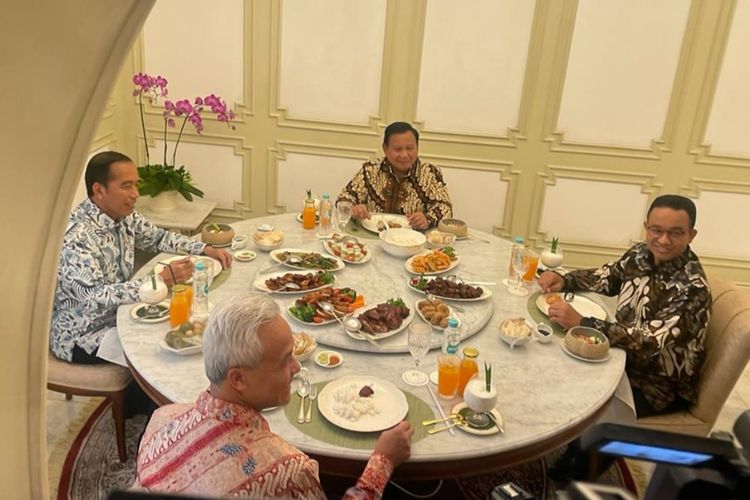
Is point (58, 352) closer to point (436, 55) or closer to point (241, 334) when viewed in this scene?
point (241, 334)

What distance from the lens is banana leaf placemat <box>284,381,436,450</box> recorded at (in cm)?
171

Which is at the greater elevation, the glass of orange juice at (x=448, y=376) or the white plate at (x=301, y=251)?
the white plate at (x=301, y=251)

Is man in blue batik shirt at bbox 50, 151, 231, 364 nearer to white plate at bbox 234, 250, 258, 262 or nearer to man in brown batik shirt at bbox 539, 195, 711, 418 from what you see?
white plate at bbox 234, 250, 258, 262

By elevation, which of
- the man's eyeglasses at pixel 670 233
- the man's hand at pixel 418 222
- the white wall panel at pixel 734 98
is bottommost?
the man's hand at pixel 418 222

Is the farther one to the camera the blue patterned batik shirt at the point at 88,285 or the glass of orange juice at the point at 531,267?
the glass of orange juice at the point at 531,267

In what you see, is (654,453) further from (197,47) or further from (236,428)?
(197,47)

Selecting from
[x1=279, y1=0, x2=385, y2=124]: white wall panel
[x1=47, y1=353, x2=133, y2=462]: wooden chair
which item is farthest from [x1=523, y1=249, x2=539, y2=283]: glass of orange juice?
[x1=279, y1=0, x2=385, y2=124]: white wall panel

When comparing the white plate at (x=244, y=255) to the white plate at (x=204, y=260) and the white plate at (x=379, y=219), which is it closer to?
the white plate at (x=204, y=260)

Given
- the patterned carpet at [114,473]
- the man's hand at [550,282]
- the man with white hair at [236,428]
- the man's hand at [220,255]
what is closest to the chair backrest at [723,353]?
the patterned carpet at [114,473]

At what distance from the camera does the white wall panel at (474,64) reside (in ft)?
13.5

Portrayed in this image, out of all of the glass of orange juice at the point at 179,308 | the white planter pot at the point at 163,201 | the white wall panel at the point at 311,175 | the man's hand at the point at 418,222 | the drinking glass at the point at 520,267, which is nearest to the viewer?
the glass of orange juice at the point at 179,308

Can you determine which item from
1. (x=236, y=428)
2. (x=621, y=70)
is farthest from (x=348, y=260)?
(x=621, y=70)

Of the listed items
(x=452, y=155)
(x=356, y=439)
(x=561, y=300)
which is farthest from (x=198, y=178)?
(x=356, y=439)

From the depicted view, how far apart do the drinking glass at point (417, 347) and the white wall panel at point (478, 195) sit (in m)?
2.58
